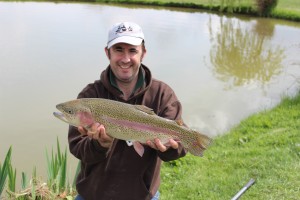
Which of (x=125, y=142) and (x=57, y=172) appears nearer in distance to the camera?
(x=125, y=142)

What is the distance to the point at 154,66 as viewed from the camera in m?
12.3

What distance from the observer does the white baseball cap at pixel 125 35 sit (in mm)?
2650

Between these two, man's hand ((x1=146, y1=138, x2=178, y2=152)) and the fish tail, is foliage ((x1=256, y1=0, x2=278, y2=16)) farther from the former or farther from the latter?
man's hand ((x1=146, y1=138, x2=178, y2=152))

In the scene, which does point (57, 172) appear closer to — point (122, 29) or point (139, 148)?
point (139, 148)

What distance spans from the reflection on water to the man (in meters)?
8.57

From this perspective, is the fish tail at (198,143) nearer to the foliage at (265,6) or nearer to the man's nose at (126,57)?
the man's nose at (126,57)

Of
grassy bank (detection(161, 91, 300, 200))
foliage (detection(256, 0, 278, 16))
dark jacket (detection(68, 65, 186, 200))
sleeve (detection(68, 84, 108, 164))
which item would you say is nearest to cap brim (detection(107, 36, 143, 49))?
dark jacket (detection(68, 65, 186, 200))

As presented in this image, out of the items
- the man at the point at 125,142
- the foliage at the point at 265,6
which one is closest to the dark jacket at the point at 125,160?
the man at the point at 125,142

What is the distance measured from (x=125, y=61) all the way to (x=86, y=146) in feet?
2.16

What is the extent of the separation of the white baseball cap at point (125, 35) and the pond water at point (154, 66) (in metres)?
2.28

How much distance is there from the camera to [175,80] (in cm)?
1098

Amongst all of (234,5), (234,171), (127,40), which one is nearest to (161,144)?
(127,40)

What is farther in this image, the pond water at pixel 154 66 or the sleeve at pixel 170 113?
the pond water at pixel 154 66

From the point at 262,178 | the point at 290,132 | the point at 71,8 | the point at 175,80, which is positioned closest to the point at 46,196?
the point at 262,178
